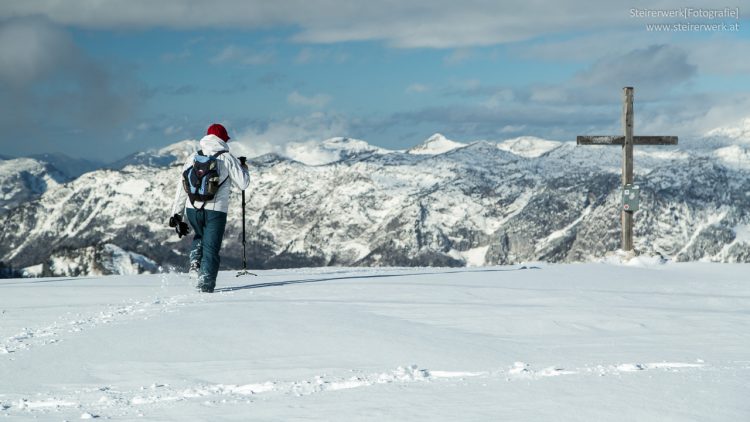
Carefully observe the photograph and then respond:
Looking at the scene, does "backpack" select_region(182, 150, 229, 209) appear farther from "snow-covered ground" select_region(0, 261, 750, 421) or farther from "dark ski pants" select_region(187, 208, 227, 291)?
"snow-covered ground" select_region(0, 261, 750, 421)

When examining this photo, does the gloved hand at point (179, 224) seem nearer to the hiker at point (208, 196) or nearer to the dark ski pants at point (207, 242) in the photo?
the hiker at point (208, 196)

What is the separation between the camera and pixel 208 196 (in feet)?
50.0

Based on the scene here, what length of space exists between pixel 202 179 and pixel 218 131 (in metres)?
1.07

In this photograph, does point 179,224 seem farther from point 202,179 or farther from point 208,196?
point 202,179

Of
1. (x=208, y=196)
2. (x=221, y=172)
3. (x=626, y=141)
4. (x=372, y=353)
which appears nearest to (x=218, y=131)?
(x=221, y=172)

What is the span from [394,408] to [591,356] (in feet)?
10.8

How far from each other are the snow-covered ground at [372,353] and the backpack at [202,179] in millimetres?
1819

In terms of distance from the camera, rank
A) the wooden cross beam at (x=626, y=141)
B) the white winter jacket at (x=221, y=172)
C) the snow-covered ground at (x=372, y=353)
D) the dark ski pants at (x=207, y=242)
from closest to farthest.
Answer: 1. the snow-covered ground at (x=372, y=353)
2. the dark ski pants at (x=207, y=242)
3. the white winter jacket at (x=221, y=172)
4. the wooden cross beam at (x=626, y=141)

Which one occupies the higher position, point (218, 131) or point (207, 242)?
point (218, 131)

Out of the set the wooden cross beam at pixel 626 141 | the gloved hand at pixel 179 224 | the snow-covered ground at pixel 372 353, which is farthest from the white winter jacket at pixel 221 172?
the wooden cross beam at pixel 626 141

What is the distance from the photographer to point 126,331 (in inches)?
406

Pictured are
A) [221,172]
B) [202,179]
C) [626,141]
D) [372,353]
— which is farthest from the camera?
[626,141]

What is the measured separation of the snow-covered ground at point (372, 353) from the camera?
271 inches

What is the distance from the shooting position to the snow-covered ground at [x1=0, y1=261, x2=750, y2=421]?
271 inches
